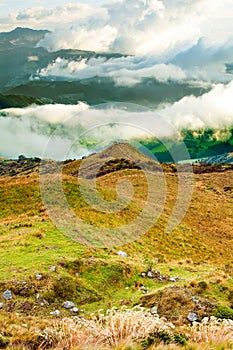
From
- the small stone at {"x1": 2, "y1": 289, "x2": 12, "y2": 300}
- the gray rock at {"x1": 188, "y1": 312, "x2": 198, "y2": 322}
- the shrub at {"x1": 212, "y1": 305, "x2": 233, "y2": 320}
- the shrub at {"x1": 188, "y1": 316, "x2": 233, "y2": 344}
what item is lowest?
the shrub at {"x1": 212, "y1": 305, "x2": 233, "y2": 320}

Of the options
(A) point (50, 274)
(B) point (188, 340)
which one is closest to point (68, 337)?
(B) point (188, 340)

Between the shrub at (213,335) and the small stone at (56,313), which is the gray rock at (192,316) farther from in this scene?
the small stone at (56,313)

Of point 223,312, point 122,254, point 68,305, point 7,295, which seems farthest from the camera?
point 122,254

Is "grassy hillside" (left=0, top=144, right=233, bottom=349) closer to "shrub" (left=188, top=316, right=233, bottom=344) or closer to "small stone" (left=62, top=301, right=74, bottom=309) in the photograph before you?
"small stone" (left=62, top=301, right=74, bottom=309)

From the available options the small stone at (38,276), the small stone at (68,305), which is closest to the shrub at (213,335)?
the small stone at (68,305)

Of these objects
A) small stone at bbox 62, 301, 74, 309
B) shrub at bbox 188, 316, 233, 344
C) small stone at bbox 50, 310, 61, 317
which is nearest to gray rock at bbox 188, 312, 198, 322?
shrub at bbox 188, 316, 233, 344

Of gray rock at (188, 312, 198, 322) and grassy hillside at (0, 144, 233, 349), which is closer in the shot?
gray rock at (188, 312, 198, 322)

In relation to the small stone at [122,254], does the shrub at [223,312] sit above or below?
below

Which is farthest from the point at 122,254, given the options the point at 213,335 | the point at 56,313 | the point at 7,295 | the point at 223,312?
the point at 213,335

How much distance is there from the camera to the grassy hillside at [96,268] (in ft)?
47.8

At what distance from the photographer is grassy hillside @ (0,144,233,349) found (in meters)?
14.6

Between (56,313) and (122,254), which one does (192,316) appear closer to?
(56,313)

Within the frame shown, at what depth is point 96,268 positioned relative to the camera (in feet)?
63.8

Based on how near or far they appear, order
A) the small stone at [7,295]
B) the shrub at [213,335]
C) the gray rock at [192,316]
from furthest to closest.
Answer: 1. the small stone at [7,295]
2. the gray rock at [192,316]
3. the shrub at [213,335]
